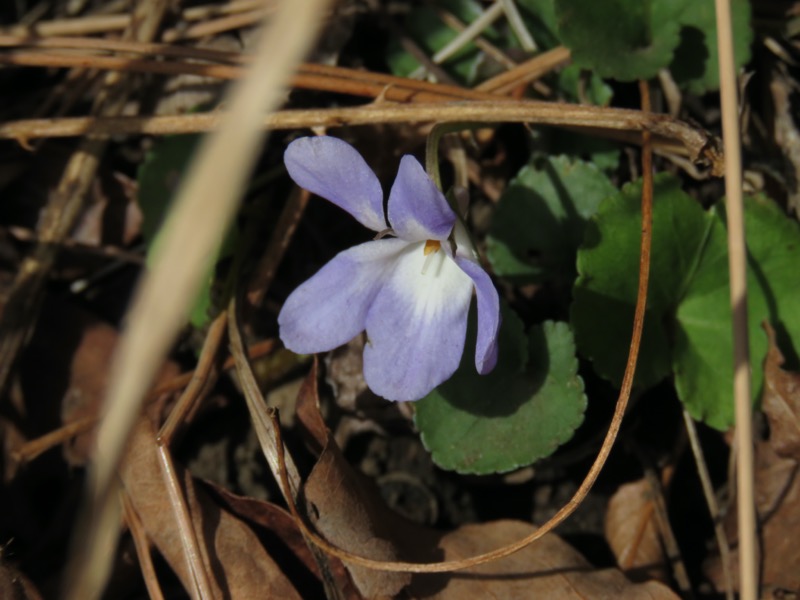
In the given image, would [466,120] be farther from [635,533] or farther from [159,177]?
[635,533]

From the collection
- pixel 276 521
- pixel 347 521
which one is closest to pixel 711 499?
pixel 347 521

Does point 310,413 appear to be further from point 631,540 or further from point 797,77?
point 797,77

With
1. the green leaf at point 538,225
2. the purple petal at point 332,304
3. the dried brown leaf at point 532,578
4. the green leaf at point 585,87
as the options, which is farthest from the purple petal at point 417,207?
the green leaf at point 585,87

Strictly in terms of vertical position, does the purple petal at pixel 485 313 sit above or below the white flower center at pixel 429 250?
below

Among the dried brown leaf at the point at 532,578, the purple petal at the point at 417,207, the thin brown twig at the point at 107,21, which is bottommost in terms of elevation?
the dried brown leaf at the point at 532,578

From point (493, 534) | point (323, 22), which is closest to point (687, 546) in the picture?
point (493, 534)

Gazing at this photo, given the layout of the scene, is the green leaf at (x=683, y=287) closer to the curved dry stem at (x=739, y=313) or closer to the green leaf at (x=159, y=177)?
the curved dry stem at (x=739, y=313)
